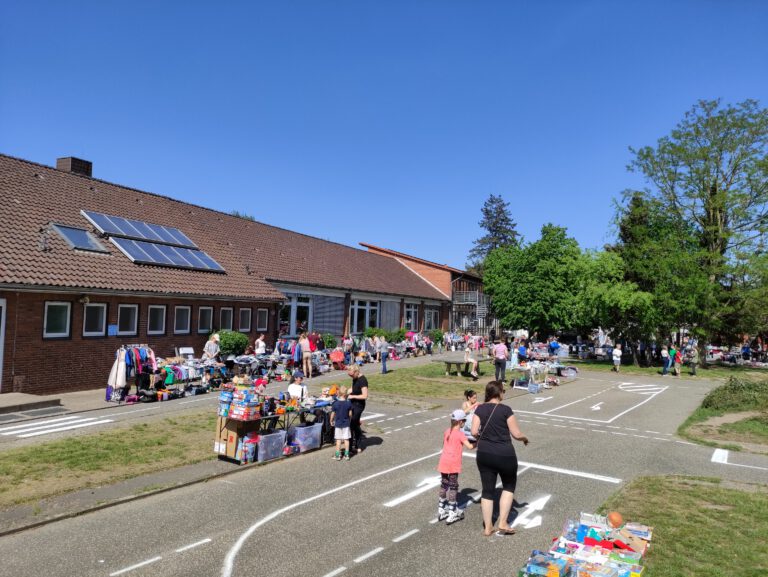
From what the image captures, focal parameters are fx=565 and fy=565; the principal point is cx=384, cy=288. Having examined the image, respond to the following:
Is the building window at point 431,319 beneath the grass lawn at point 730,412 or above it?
above

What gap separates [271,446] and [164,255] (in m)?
13.8

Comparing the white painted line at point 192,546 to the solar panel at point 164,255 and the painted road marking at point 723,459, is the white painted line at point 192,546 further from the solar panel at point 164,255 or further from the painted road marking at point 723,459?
the solar panel at point 164,255

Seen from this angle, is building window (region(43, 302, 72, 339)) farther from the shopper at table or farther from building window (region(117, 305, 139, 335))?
the shopper at table

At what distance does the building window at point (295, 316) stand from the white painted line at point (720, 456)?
2017 cm

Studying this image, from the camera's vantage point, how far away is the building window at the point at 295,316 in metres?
29.7

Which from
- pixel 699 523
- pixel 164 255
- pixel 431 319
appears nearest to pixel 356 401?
pixel 699 523

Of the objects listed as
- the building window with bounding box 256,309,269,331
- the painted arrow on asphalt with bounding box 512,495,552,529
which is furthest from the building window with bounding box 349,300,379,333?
the painted arrow on asphalt with bounding box 512,495,552,529

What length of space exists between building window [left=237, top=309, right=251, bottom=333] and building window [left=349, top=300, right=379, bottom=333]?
11.7 m

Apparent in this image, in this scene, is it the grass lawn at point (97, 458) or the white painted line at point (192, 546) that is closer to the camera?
the white painted line at point (192, 546)

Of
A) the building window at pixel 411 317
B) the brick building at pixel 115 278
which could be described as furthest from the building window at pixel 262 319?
the building window at pixel 411 317

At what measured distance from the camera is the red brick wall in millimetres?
15641

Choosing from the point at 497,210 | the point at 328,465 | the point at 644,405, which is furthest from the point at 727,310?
the point at 497,210

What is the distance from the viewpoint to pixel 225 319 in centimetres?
2369

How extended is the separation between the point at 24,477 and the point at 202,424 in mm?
4720
